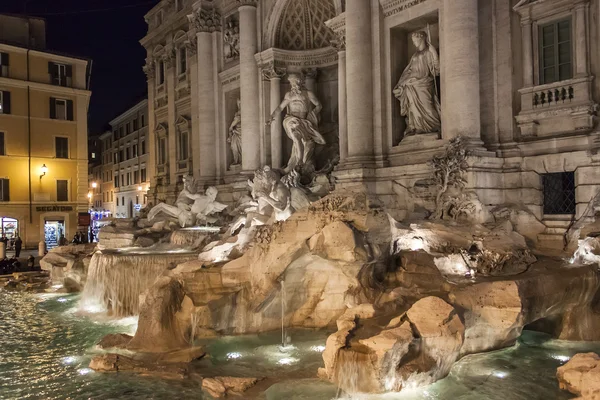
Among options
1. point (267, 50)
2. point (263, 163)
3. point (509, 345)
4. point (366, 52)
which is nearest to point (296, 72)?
point (267, 50)

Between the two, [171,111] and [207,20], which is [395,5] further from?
[171,111]

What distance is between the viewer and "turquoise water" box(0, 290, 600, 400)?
6680 millimetres

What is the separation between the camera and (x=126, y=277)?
37.4 feet

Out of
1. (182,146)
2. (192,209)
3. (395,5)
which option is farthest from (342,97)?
(182,146)

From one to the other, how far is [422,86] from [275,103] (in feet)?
21.7

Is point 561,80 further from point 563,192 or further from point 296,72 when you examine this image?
point 296,72

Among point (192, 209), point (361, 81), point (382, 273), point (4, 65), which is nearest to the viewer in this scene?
point (382, 273)

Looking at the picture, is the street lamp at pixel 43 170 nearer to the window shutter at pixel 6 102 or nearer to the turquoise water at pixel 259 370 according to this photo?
the window shutter at pixel 6 102

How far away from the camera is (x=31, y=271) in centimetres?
1834

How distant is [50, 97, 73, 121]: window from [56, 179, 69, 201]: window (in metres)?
3.55

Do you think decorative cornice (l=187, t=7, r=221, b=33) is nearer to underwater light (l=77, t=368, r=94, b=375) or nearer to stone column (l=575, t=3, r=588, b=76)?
stone column (l=575, t=3, r=588, b=76)

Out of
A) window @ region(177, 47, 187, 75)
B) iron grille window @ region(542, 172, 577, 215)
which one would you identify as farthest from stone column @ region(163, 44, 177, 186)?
iron grille window @ region(542, 172, 577, 215)

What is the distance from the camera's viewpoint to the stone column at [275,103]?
18.2 meters

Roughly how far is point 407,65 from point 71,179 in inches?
901
